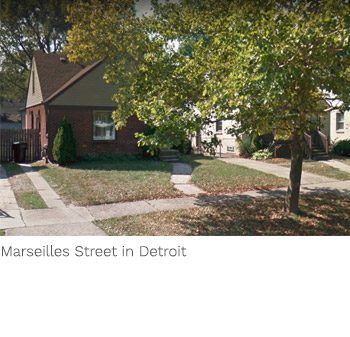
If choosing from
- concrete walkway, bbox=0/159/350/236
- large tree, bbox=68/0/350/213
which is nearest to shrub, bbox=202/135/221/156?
large tree, bbox=68/0/350/213

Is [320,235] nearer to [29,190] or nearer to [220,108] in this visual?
[220,108]

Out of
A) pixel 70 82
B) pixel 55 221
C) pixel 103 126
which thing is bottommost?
pixel 55 221

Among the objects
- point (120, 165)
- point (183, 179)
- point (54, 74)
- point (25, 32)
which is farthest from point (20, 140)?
point (183, 179)

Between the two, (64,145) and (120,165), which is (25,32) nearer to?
(64,145)

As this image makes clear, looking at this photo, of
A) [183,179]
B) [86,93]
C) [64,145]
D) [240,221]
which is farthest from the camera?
[86,93]

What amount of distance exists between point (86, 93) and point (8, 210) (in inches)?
257

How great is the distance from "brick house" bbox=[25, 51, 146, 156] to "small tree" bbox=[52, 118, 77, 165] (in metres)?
0.69

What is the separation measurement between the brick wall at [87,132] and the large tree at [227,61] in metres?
5.37

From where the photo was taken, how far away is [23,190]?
7.77 meters

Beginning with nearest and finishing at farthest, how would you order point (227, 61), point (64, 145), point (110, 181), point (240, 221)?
point (227, 61) < point (240, 221) < point (110, 181) < point (64, 145)

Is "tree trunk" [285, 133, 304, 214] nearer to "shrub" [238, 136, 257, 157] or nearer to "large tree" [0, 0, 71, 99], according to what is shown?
"large tree" [0, 0, 71, 99]

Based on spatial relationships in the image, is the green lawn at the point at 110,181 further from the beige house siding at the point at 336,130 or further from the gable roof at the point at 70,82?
the beige house siding at the point at 336,130

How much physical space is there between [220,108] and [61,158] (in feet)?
26.1
